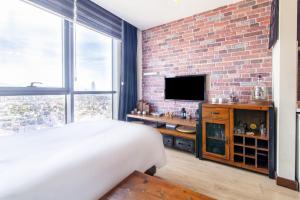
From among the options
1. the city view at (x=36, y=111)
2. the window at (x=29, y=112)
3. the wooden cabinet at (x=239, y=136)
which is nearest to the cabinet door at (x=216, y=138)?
the wooden cabinet at (x=239, y=136)

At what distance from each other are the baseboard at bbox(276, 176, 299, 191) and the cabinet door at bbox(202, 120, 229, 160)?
0.61 metres

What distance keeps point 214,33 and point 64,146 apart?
2.88 meters

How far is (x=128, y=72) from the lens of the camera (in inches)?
143

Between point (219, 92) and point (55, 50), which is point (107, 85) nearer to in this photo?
point (55, 50)

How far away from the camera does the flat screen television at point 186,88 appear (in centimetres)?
298

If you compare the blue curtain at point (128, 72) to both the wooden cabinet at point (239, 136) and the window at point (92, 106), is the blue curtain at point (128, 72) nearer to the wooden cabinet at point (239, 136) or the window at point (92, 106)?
the window at point (92, 106)

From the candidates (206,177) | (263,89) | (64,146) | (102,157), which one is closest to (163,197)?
(102,157)

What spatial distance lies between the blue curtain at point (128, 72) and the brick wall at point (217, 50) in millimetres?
360

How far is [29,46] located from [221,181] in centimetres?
312

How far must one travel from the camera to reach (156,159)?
5.72 ft

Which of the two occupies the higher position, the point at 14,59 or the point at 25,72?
the point at 14,59

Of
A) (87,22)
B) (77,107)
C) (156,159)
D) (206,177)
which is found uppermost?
(87,22)

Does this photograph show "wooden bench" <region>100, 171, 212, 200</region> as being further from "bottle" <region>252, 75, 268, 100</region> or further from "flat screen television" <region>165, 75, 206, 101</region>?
"flat screen television" <region>165, 75, 206, 101</region>

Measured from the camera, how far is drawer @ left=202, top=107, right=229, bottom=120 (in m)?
2.36
